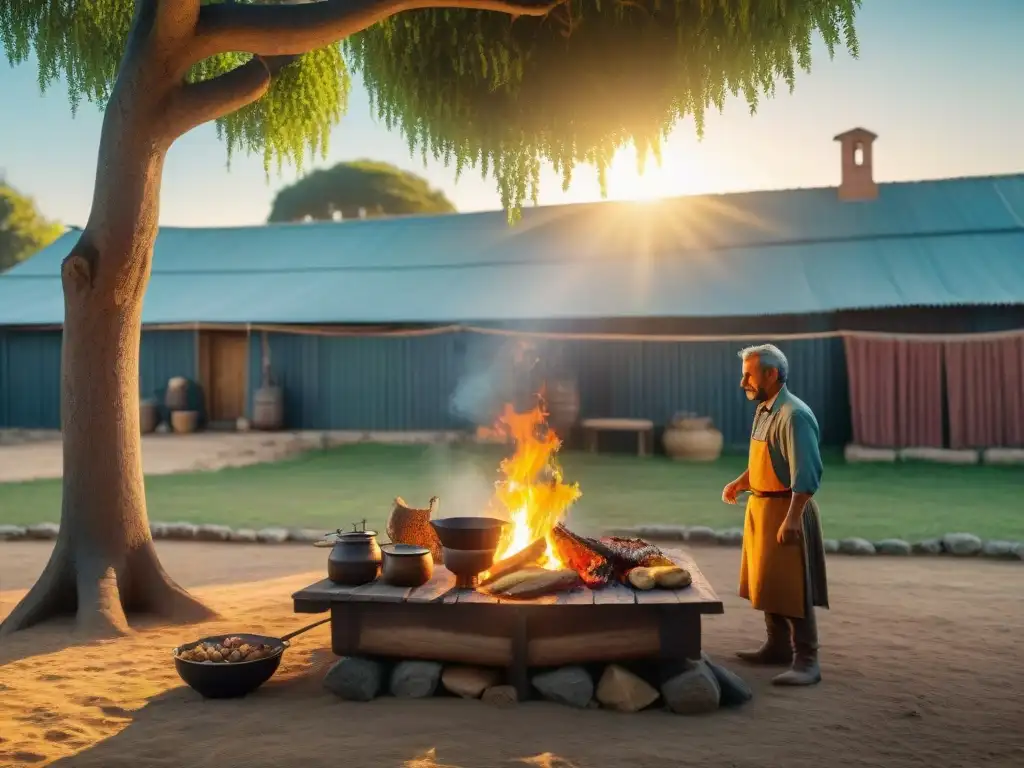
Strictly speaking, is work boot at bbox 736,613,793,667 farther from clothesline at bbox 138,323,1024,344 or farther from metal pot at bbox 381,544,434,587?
clothesline at bbox 138,323,1024,344

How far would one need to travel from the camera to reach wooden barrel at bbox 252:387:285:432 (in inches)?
788

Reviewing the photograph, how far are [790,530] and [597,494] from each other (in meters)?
7.39

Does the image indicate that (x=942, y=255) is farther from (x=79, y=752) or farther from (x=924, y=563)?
(x=79, y=752)

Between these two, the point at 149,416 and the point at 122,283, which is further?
the point at 149,416

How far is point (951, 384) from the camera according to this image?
15.6 metres

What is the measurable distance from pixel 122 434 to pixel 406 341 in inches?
516

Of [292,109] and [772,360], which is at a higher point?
[292,109]

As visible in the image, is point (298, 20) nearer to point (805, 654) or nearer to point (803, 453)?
point (803, 453)

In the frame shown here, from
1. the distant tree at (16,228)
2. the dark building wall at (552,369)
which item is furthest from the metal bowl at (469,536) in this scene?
the distant tree at (16,228)

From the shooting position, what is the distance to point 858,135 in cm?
1881

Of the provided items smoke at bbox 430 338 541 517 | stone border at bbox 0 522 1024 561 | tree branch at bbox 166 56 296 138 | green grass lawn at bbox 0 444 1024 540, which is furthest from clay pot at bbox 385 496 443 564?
smoke at bbox 430 338 541 517

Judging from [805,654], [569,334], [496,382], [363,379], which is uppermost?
[569,334]

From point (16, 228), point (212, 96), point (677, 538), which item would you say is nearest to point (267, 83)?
point (212, 96)

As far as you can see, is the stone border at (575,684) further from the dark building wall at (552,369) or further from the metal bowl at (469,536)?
the dark building wall at (552,369)
